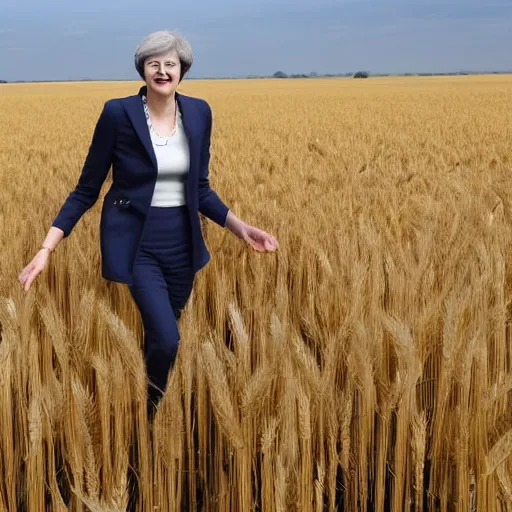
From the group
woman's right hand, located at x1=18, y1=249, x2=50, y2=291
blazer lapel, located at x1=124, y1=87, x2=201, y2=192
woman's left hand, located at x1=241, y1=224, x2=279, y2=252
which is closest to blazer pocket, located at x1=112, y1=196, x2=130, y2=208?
blazer lapel, located at x1=124, y1=87, x2=201, y2=192

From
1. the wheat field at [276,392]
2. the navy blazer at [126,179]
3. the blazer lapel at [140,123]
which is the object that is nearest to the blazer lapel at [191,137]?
the navy blazer at [126,179]

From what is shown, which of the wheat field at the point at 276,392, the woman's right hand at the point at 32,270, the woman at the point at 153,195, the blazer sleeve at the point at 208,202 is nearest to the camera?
the wheat field at the point at 276,392

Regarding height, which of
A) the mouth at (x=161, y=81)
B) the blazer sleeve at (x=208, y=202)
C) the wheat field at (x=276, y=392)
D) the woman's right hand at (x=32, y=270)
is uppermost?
the mouth at (x=161, y=81)

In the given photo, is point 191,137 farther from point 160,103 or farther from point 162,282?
point 162,282

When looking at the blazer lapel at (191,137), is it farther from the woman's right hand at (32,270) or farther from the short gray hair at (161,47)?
the woman's right hand at (32,270)

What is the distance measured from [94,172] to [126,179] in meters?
0.10

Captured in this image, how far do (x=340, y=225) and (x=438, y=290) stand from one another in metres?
0.81

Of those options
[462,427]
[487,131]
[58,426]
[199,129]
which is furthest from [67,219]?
[487,131]

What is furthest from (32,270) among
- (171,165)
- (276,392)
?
(276,392)

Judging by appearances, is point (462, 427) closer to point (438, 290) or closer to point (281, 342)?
point (281, 342)

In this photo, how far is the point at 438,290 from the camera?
210 cm

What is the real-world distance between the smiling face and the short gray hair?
0.01m

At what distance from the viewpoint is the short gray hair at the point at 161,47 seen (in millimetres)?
1772

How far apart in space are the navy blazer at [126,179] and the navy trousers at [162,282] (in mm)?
30
